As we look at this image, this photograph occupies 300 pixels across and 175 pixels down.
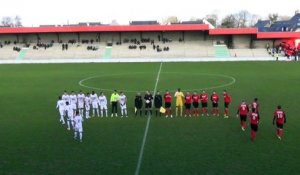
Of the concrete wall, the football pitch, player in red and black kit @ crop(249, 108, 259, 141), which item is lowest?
the football pitch

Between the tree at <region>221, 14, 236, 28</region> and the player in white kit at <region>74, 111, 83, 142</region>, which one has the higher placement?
the tree at <region>221, 14, 236, 28</region>

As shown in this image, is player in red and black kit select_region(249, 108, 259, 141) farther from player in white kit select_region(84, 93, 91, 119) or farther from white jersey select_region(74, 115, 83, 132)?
player in white kit select_region(84, 93, 91, 119)

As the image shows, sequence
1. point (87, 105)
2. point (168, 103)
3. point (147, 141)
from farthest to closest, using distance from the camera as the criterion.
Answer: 1. point (87, 105)
2. point (168, 103)
3. point (147, 141)

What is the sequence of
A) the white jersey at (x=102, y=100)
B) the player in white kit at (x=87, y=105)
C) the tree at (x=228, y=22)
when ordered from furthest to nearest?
the tree at (x=228, y=22) < the white jersey at (x=102, y=100) < the player in white kit at (x=87, y=105)

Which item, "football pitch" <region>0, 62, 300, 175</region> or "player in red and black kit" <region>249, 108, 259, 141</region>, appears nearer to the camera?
"football pitch" <region>0, 62, 300, 175</region>

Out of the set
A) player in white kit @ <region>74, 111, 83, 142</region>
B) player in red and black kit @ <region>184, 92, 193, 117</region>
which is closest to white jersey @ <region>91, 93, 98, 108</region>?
player in white kit @ <region>74, 111, 83, 142</region>

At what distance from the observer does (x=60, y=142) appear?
50.9ft

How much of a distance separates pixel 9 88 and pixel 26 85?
5.76 ft

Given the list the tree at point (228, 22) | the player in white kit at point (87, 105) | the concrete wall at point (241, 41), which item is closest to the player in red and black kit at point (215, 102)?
the player in white kit at point (87, 105)

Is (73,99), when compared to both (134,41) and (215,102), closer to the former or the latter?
(215,102)

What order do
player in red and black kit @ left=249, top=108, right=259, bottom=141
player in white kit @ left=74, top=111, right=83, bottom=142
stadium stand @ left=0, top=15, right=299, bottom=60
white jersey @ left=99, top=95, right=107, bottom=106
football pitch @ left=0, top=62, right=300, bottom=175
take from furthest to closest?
stadium stand @ left=0, top=15, right=299, bottom=60, white jersey @ left=99, top=95, right=107, bottom=106, player in white kit @ left=74, top=111, right=83, bottom=142, player in red and black kit @ left=249, top=108, right=259, bottom=141, football pitch @ left=0, top=62, right=300, bottom=175

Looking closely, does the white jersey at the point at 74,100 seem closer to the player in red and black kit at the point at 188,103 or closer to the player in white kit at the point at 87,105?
the player in white kit at the point at 87,105

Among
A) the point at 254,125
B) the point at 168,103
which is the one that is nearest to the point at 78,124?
the point at 168,103

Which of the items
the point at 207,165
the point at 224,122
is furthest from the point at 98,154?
the point at 224,122
